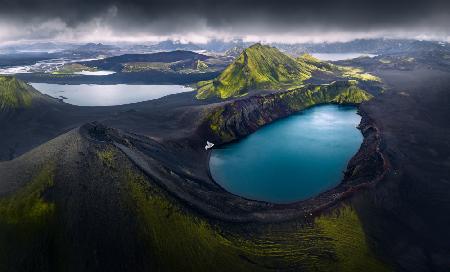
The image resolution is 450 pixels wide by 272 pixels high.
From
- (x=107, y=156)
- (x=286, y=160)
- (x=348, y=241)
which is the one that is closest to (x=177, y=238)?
(x=107, y=156)

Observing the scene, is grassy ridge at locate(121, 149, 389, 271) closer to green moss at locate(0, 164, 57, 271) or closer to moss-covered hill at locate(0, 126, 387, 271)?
moss-covered hill at locate(0, 126, 387, 271)

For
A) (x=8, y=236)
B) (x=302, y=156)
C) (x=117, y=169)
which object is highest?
(x=117, y=169)

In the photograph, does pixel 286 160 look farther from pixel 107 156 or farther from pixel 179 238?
pixel 179 238

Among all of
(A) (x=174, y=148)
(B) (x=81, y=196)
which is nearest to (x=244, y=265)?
(B) (x=81, y=196)

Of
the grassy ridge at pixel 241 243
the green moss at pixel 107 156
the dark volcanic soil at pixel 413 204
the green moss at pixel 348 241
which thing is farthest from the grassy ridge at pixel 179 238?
the dark volcanic soil at pixel 413 204

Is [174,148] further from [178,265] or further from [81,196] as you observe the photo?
[178,265]

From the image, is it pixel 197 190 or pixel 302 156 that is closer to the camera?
pixel 197 190
